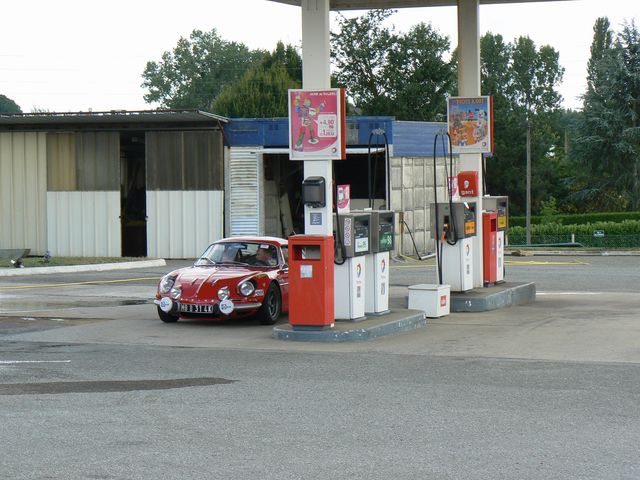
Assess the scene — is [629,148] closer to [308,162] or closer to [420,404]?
[308,162]

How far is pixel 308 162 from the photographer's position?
14.4m

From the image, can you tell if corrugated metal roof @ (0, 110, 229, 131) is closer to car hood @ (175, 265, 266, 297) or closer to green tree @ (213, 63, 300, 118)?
car hood @ (175, 265, 266, 297)

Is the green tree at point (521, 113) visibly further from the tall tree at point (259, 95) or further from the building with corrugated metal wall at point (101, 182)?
the building with corrugated metal wall at point (101, 182)

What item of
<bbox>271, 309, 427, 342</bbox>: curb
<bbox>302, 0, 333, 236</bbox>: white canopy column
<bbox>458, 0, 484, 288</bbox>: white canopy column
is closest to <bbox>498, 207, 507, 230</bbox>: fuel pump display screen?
<bbox>458, 0, 484, 288</bbox>: white canopy column

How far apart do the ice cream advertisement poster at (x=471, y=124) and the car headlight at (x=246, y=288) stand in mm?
4832

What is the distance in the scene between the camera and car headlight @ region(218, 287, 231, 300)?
1580 centimetres

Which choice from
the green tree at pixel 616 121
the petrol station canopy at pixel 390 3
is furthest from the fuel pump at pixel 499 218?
the green tree at pixel 616 121

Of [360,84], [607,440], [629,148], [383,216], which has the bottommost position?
[607,440]

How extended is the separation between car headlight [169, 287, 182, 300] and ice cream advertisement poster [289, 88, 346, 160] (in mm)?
3097

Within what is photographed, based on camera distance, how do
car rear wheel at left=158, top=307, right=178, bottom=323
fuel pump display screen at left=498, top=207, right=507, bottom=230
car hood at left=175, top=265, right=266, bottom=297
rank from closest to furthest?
car hood at left=175, top=265, right=266, bottom=297 → car rear wheel at left=158, top=307, right=178, bottom=323 → fuel pump display screen at left=498, top=207, right=507, bottom=230

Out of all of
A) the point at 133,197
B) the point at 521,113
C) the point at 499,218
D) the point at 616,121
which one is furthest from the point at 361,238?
the point at 521,113

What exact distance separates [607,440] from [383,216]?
821 cm

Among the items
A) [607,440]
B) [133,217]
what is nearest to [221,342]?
[607,440]

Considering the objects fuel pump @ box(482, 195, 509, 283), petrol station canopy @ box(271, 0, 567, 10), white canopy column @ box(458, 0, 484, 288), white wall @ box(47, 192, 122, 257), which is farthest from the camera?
white wall @ box(47, 192, 122, 257)
